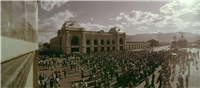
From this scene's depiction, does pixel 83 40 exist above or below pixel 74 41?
above

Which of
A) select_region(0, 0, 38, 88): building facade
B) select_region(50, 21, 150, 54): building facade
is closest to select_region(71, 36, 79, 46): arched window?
select_region(50, 21, 150, 54): building facade

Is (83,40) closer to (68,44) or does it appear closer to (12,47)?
(68,44)

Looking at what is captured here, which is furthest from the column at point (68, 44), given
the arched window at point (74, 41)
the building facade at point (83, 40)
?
the arched window at point (74, 41)

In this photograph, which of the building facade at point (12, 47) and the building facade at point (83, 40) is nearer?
the building facade at point (12, 47)

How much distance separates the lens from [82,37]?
1277 inches

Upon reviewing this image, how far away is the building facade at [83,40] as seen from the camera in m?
30.1

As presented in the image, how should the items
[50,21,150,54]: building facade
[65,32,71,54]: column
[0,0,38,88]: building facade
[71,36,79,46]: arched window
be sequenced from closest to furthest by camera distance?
[0,0,38,88]: building facade < [65,32,71,54]: column < [50,21,150,54]: building facade < [71,36,79,46]: arched window

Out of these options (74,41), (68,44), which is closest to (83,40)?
(74,41)

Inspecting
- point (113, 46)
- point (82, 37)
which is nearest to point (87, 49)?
point (82, 37)

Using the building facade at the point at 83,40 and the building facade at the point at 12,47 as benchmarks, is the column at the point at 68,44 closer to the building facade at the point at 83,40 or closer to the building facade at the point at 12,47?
the building facade at the point at 83,40

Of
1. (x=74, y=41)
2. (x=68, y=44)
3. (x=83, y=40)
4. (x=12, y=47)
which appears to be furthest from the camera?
(x=83, y=40)

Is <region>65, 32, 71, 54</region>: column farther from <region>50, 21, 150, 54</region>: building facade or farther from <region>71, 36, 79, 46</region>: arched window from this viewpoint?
<region>71, 36, 79, 46</region>: arched window

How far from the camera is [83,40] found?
32750 mm

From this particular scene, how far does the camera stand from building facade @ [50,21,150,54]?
3012 centimetres
